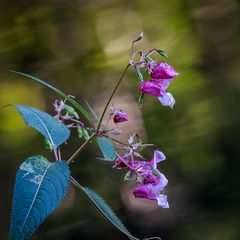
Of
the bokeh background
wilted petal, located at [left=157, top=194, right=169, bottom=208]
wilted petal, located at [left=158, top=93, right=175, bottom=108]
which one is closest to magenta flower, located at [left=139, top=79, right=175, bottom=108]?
wilted petal, located at [left=158, top=93, right=175, bottom=108]

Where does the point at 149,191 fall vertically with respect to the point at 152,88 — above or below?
below

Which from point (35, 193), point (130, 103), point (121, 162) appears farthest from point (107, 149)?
→ point (130, 103)

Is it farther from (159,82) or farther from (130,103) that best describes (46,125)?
(130,103)

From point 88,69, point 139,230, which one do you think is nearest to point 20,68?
point 88,69

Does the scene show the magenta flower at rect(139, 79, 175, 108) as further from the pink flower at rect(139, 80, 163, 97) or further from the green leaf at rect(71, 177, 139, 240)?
the green leaf at rect(71, 177, 139, 240)

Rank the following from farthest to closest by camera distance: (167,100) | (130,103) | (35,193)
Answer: (130,103), (167,100), (35,193)
